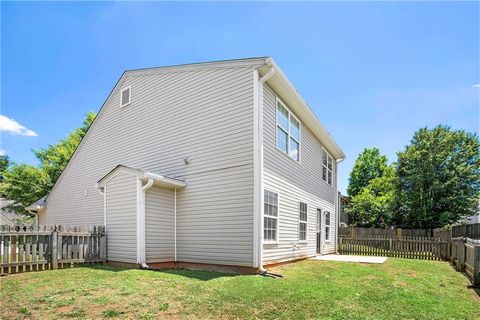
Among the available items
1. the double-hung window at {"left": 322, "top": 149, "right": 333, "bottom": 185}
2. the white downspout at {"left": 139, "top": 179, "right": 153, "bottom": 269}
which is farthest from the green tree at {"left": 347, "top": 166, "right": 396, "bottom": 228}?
the white downspout at {"left": 139, "top": 179, "right": 153, "bottom": 269}

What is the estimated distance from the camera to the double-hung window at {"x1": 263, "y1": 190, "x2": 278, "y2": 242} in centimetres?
891

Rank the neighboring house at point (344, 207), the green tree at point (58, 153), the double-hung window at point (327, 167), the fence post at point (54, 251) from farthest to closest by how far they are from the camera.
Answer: the neighboring house at point (344, 207) < the green tree at point (58, 153) < the double-hung window at point (327, 167) < the fence post at point (54, 251)

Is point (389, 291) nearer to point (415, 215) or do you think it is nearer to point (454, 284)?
point (454, 284)

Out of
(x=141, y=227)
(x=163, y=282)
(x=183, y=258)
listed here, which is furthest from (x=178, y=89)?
(x=163, y=282)

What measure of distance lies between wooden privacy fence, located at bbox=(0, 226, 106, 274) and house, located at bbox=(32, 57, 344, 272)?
0.49 m

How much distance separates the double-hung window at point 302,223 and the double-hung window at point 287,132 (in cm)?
191

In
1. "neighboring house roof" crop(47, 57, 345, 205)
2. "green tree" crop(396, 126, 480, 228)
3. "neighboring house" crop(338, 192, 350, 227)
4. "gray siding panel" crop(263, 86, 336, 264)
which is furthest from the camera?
"neighboring house" crop(338, 192, 350, 227)

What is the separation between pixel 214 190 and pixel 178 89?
3.71 meters

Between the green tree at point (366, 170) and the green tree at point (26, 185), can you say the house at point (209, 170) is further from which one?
the green tree at point (366, 170)

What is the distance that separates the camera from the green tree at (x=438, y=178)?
25.7 meters

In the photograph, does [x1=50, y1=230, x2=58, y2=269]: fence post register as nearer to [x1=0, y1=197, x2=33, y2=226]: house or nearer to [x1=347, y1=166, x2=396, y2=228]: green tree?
[x1=0, y1=197, x2=33, y2=226]: house

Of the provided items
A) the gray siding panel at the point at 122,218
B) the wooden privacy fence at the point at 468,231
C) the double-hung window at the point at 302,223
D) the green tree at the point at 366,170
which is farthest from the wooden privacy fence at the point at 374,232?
the green tree at the point at 366,170

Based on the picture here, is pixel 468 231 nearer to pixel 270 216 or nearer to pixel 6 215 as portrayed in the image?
pixel 270 216

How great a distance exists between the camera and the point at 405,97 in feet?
59.2
